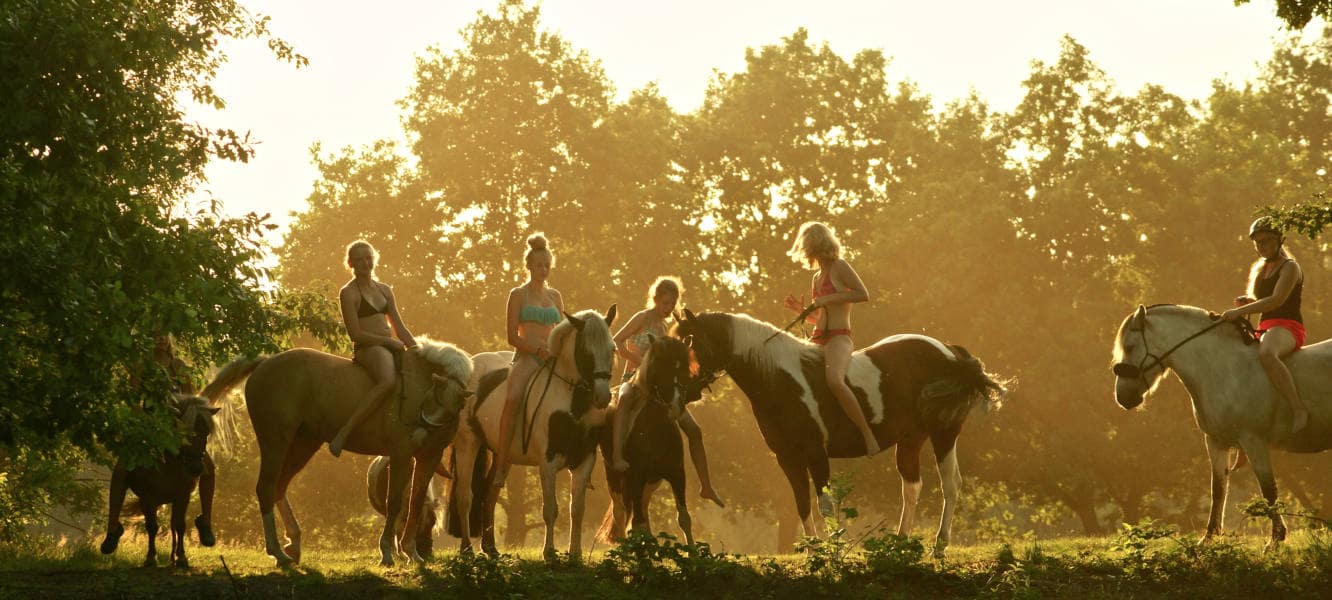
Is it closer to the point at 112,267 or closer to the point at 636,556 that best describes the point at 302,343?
the point at 112,267

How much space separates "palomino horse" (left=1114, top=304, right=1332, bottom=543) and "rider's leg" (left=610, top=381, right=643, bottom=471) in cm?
478

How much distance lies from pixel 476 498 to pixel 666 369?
9.30 feet

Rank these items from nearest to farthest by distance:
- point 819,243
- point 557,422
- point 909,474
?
point 557,422 → point 819,243 → point 909,474

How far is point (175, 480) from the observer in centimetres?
1272

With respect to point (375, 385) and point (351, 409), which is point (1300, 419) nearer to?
point (375, 385)

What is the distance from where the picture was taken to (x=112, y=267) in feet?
37.5

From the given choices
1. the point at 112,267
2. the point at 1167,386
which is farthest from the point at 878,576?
the point at 1167,386

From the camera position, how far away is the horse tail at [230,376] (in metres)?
13.1

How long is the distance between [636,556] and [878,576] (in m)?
1.90

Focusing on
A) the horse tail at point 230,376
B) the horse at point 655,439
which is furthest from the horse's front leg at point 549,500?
the horse tail at point 230,376

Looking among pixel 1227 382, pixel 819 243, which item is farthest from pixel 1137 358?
pixel 819 243

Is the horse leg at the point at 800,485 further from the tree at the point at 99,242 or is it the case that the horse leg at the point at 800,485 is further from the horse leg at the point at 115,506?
the horse leg at the point at 115,506

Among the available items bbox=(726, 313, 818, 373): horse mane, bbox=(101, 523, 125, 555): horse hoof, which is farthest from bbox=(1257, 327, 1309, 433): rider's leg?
bbox=(101, 523, 125, 555): horse hoof

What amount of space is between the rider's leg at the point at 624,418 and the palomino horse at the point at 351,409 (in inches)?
58.0
